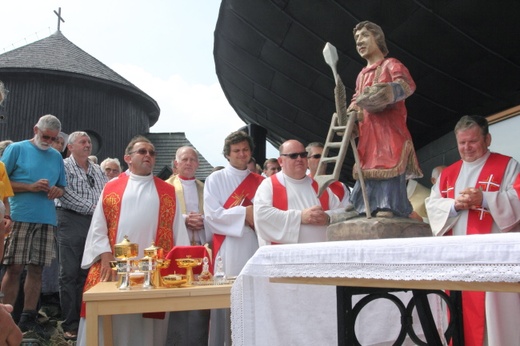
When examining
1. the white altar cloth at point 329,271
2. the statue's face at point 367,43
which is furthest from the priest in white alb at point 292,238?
the statue's face at point 367,43

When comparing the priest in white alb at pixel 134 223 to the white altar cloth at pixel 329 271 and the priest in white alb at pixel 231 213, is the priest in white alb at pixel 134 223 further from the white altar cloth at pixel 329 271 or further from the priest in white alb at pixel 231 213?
the white altar cloth at pixel 329 271

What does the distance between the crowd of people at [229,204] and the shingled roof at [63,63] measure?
17.6 meters

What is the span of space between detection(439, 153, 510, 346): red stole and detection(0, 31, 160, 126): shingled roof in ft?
68.5

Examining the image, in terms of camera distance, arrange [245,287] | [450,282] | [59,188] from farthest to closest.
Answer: [59,188], [245,287], [450,282]

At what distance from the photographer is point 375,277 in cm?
209

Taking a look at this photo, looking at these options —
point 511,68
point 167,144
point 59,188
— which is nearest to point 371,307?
point 59,188

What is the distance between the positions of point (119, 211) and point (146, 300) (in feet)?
4.24

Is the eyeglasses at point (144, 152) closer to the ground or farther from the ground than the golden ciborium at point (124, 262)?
farther from the ground

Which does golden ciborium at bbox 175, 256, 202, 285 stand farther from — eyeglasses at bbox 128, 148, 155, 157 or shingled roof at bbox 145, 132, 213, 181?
shingled roof at bbox 145, 132, 213, 181

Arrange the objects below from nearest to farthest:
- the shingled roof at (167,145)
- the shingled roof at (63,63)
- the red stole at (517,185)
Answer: the red stole at (517,185), the shingled roof at (63,63), the shingled roof at (167,145)

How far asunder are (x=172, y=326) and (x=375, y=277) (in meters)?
2.59

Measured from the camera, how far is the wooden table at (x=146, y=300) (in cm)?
308

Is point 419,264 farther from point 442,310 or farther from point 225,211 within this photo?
point 225,211

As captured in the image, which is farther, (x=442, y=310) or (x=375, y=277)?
(x=442, y=310)
